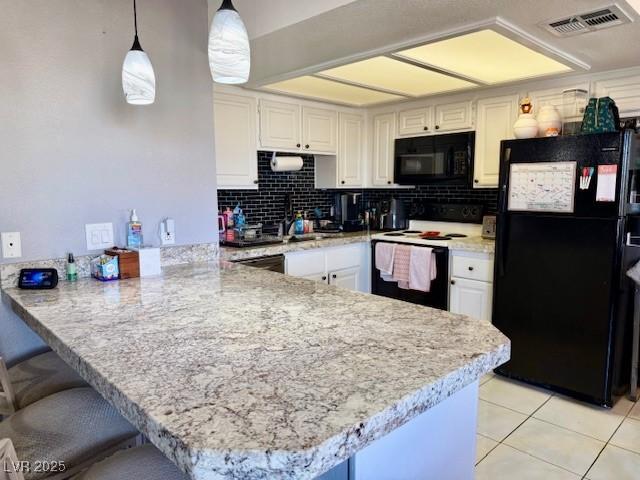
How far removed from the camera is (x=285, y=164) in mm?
3721

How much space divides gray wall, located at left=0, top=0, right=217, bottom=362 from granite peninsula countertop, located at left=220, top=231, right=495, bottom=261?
0.57 m

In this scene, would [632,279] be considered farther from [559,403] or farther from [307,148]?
[307,148]

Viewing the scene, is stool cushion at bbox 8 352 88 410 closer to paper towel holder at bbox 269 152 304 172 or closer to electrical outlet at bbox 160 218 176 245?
electrical outlet at bbox 160 218 176 245

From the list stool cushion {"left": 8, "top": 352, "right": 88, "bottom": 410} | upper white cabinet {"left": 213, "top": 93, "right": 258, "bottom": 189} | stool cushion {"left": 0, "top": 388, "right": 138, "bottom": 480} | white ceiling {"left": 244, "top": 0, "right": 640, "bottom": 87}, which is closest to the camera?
stool cushion {"left": 0, "top": 388, "right": 138, "bottom": 480}

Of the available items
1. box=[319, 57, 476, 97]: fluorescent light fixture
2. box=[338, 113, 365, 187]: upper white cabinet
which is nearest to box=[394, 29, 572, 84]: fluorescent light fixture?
box=[319, 57, 476, 97]: fluorescent light fixture

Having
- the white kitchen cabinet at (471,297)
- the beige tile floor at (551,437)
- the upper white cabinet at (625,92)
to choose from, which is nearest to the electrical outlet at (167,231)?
the beige tile floor at (551,437)

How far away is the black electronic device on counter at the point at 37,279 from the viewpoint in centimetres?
175

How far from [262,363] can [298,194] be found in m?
3.27

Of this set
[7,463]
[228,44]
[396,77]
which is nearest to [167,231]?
[228,44]

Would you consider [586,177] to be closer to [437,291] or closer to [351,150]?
[437,291]

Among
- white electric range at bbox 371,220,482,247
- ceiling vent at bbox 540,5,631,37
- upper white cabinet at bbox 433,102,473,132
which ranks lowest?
white electric range at bbox 371,220,482,247

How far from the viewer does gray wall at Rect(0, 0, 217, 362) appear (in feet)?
5.79

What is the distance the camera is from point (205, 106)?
2.33 m

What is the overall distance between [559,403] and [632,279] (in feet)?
2.68
